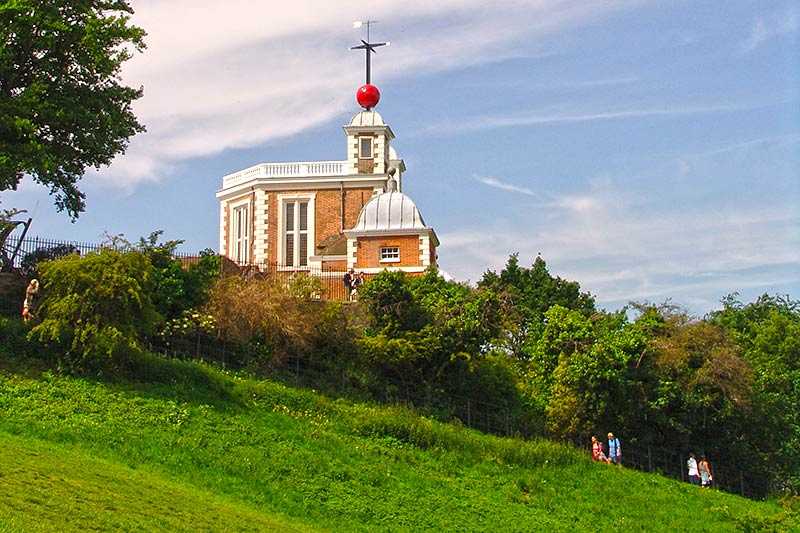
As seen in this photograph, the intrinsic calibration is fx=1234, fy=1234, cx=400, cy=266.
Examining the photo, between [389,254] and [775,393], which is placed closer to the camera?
[775,393]

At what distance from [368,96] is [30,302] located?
34967 mm

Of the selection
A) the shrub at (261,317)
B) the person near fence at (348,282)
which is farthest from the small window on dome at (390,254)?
the shrub at (261,317)

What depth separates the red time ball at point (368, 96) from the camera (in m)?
63.8

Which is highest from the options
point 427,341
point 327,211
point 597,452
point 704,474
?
point 327,211

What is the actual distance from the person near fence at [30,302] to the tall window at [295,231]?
29758 millimetres

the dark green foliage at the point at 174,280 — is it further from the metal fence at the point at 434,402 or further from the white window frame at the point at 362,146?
the white window frame at the point at 362,146

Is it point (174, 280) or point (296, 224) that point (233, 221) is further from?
point (174, 280)

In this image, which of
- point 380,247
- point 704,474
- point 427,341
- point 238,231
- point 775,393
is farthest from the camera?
point 238,231

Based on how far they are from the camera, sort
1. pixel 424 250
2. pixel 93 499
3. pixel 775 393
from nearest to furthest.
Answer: pixel 93 499, pixel 775 393, pixel 424 250

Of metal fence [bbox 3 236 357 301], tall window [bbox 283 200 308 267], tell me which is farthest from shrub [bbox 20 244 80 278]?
tall window [bbox 283 200 308 267]

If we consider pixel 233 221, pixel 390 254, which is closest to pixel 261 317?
pixel 390 254

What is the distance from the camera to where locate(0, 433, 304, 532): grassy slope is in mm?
17688

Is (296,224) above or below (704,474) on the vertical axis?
above

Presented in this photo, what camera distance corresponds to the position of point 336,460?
1102 inches
